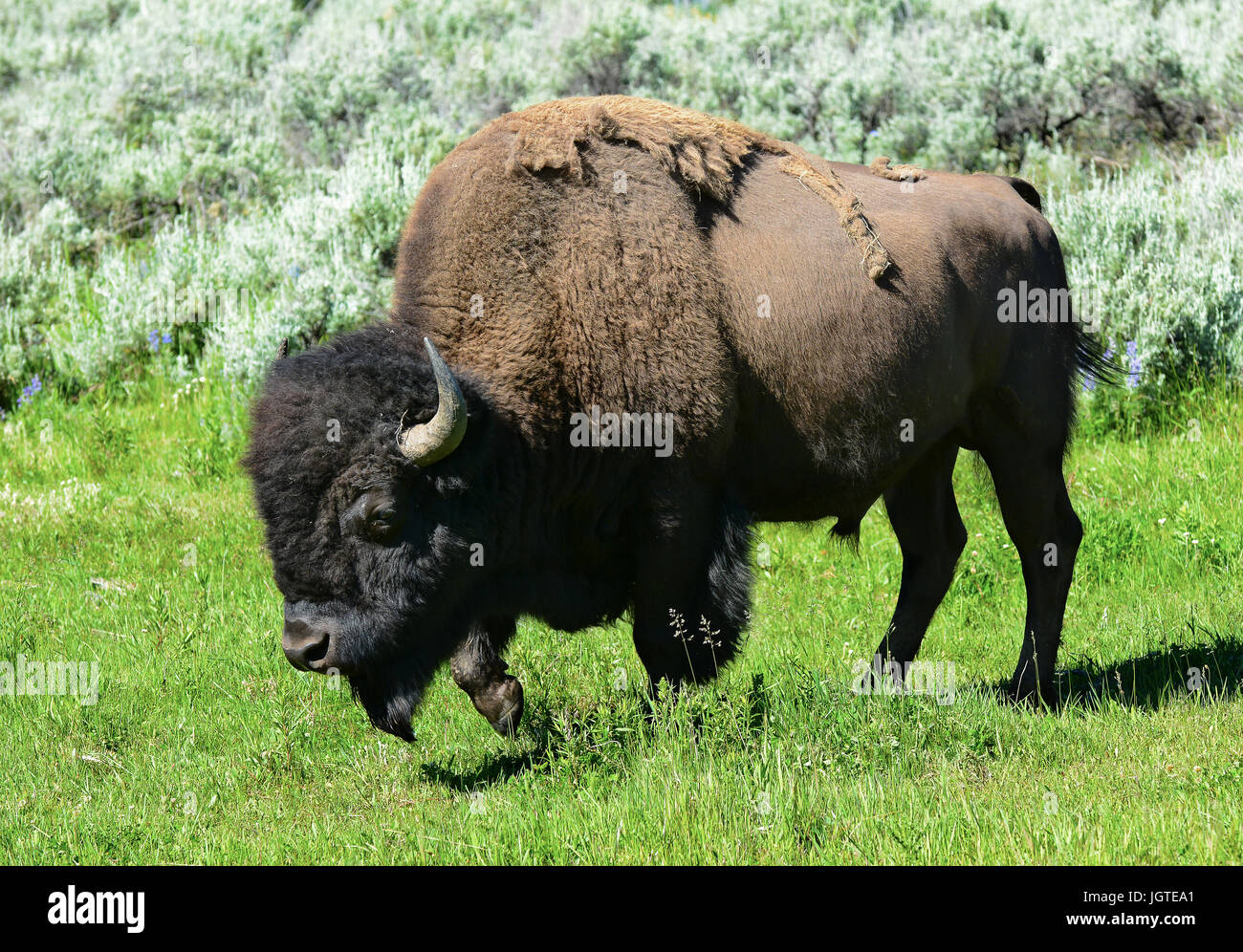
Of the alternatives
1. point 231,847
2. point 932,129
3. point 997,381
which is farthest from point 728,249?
point 932,129

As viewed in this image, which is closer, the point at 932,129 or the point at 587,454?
the point at 587,454

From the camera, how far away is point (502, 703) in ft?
17.2

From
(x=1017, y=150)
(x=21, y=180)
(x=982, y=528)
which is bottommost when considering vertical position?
(x=982, y=528)

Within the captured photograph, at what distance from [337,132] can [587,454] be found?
10.4 metres

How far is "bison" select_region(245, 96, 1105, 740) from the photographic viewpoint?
4410 mm

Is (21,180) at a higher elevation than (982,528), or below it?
higher

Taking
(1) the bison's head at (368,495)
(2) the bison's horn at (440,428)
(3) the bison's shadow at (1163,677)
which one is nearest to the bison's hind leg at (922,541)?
(3) the bison's shadow at (1163,677)

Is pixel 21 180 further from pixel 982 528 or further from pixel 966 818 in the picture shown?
pixel 966 818

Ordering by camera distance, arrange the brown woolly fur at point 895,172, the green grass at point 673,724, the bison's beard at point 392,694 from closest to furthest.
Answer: the green grass at point 673,724
the bison's beard at point 392,694
the brown woolly fur at point 895,172

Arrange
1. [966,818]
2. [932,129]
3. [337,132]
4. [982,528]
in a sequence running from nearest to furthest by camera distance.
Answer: [966,818] → [982,528] → [932,129] → [337,132]

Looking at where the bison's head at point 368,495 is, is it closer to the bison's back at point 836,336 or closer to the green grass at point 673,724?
the green grass at point 673,724

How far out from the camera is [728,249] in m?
5.10

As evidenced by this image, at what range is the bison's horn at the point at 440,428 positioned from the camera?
14.0 ft

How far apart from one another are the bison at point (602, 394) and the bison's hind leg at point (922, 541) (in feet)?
1.78
